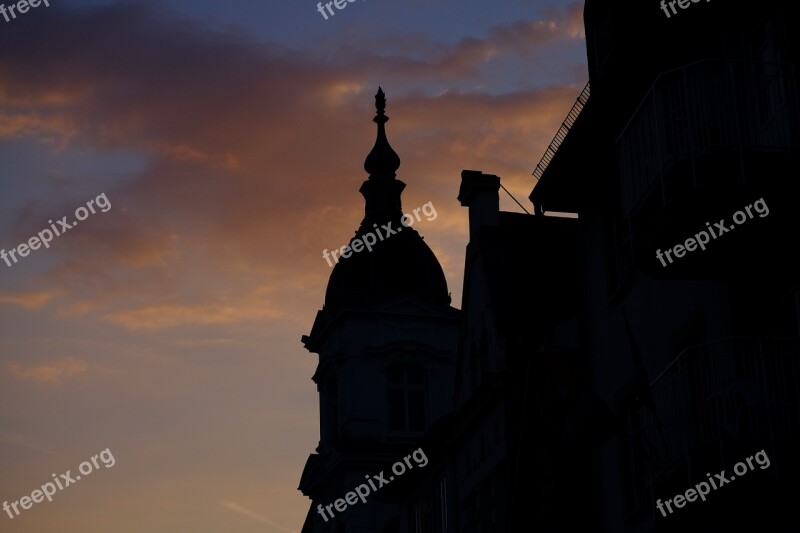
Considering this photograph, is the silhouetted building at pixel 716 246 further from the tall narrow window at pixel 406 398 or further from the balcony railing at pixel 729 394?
the tall narrow window at pixel 406 398

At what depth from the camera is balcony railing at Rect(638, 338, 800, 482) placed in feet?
63.2

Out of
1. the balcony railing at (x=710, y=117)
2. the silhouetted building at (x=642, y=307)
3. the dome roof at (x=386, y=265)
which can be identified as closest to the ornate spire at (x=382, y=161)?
the dome roof at (x=386, y=265)

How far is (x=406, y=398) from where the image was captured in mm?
66375

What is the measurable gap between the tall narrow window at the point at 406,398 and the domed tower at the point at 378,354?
4cm

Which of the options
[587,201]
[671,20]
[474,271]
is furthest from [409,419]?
[671,20]

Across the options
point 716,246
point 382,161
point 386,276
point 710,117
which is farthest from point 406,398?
point 710,117

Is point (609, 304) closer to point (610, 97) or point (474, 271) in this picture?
point (610, 97)

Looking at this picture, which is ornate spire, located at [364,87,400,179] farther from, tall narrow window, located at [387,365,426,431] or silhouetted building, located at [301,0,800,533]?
silhouetted building, located at [301,0,800,533]

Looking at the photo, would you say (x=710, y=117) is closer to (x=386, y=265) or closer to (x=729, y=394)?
(x=729, y=394)

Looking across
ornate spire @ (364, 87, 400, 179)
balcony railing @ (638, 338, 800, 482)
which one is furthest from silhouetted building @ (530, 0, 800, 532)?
ornate spire @ (364, 87, 400, 179)

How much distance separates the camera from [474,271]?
36344mm

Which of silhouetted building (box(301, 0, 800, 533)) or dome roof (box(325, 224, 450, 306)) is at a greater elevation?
dome roof (box(325, 224, 450, 306))

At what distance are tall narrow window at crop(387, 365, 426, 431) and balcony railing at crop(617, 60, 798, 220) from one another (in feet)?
150

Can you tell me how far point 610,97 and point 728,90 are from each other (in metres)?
4.98
